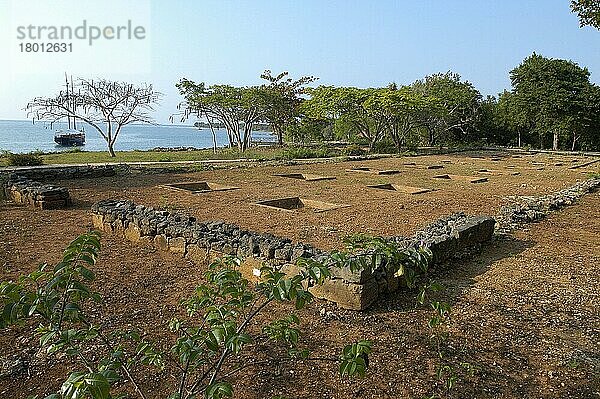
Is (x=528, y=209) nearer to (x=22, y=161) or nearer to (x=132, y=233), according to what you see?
(x=132, y=233)

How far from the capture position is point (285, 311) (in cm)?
457

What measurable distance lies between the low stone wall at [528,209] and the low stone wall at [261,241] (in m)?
1.29

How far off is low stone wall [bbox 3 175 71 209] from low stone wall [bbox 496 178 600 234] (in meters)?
8.34

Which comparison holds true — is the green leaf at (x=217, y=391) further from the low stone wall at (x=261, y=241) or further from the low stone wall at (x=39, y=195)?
the low stone wall at (x=39, y=195)

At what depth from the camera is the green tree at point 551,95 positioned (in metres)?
37.4

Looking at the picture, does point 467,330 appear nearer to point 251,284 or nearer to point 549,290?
point 549,290

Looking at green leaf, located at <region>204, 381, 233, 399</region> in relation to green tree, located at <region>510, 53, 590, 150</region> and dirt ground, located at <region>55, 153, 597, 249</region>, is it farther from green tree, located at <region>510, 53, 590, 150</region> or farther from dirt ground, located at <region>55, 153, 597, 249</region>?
green tree, located at <region>510, 53, 590, 150</region>

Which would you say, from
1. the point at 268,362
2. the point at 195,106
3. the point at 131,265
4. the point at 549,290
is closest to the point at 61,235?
the point at 131,265

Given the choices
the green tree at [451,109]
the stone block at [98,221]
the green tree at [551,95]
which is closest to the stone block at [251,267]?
the stone block at [98,221]

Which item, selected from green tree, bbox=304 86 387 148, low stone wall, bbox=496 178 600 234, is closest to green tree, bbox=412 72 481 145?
green tree, bbox=304 86 387 148

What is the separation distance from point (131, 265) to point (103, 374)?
4659 millimetres

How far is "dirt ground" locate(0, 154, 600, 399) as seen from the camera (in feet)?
10.8

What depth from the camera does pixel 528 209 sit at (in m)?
9.59

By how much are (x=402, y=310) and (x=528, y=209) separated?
20.2 feet
